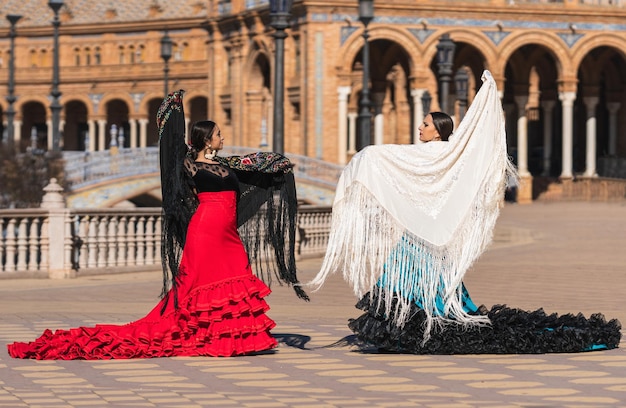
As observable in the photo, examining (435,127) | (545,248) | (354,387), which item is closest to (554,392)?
(354,387)

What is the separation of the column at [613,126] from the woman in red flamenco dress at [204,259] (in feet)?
146

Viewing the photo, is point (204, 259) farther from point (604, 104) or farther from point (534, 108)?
point (534, 108)

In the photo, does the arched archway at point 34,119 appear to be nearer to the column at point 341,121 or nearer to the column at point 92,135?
the column at point 92,135

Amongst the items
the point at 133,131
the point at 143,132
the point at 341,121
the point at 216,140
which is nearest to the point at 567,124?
the point at 341,121

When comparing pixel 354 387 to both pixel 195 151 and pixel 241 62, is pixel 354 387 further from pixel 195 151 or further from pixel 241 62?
pixel 241 62

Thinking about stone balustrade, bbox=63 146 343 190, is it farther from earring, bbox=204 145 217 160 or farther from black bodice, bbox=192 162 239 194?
black bodice, bbox=192 162 239 194

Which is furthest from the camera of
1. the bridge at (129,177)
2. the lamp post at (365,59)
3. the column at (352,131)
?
the column at (352,131)

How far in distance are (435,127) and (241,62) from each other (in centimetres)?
4302

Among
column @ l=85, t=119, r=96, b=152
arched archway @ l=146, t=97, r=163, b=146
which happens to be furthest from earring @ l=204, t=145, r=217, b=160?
column @ l=85, t=119, r=96, b=152

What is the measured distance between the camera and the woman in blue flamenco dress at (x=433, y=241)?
10.5 metres

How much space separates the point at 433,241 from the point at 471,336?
2.14 feet

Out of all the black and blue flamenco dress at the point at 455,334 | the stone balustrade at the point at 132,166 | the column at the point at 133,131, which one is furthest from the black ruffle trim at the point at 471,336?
Result: the column at the point at 133,131

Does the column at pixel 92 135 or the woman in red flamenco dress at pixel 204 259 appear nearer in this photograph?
the woman in red flamenco dress at pixel 204 259

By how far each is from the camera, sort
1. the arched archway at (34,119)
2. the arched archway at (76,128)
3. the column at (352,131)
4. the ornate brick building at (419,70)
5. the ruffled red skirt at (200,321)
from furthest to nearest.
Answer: the arched archway at (34,119)
the arched archway at (76,128)
the column at (352,131)
the ornate brick building at (419,70)
the ruffled red skirt at (200,321)
